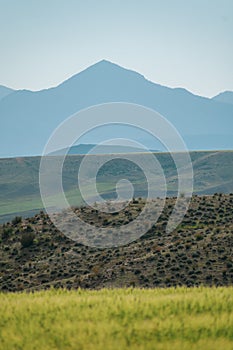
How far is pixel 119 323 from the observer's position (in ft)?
32.4

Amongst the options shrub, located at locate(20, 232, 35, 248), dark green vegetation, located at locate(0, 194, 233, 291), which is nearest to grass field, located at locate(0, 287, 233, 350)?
dark green vegetation, located at locate(0, 194, 233, 291)

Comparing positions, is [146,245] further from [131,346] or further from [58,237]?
[131,346]

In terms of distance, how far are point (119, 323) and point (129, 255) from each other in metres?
32.4

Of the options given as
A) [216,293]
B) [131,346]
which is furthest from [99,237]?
[131,346]

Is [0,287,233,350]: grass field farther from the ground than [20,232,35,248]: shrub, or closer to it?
farther from the ground

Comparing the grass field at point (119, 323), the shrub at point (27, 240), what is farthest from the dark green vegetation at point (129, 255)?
the grass field at point (119, 323)

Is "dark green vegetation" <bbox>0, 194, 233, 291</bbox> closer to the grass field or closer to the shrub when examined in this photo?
the shrub

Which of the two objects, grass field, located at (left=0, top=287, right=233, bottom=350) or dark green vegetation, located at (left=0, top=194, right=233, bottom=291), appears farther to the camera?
dark green vegetation, located at (left=0, top=194, right=233, bottom=291)

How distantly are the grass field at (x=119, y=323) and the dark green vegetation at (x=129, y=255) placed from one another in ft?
67.3

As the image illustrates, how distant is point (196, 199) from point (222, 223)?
9.38 metres

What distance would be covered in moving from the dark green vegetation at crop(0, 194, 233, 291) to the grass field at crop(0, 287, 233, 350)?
2051 centimetres

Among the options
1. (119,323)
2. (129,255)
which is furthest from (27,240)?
(119,323)

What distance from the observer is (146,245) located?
146 feet

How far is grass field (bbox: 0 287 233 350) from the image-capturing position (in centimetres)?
892
